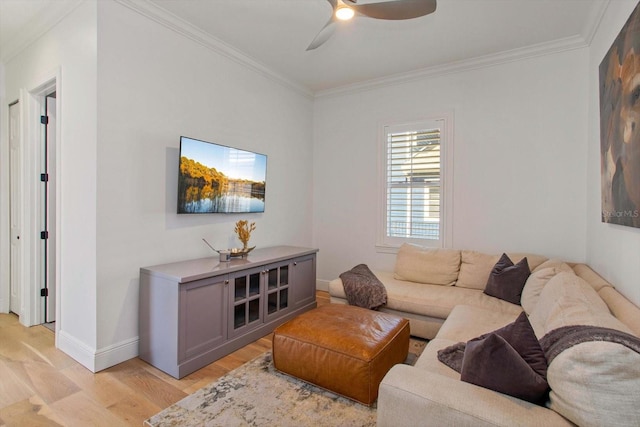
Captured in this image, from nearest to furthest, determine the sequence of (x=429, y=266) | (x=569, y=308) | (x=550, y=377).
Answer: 1. (x=550, y=377)
2. (x=569, y=308)
3. (x=429, y=266)

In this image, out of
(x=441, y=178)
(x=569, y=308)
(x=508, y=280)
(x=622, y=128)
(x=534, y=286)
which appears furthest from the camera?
(x=441, y=178)

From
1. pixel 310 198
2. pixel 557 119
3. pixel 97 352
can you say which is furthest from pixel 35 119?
pixel 557 119

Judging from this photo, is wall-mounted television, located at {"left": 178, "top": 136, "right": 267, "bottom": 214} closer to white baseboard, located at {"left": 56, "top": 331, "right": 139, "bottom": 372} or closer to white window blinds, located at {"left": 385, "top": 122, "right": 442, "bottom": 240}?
white baseboard, located at {"left": 56, "top": 331, "right": 139, "bottom": 372}

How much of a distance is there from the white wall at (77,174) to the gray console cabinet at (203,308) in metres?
0.42

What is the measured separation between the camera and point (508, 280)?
2.86 meters

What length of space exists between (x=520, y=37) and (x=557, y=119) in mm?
889

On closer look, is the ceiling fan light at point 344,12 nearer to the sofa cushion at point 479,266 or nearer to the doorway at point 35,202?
the sofa cushion at point 479,266

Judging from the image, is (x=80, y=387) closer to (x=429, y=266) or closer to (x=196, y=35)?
(x=196, y=35)

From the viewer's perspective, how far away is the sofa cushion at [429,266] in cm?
337

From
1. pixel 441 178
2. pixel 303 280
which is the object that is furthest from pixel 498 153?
pixel 303 280

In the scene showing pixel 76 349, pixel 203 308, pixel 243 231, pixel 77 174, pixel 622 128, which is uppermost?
pixel 622 128

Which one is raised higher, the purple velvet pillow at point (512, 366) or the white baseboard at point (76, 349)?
the purple velvet pillow at point (512, 366)

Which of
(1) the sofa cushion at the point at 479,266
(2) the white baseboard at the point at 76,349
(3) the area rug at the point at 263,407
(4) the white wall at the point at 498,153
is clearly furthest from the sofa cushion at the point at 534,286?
(2) the white baseboard at the point at 76,349

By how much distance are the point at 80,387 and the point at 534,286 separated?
3.37m
